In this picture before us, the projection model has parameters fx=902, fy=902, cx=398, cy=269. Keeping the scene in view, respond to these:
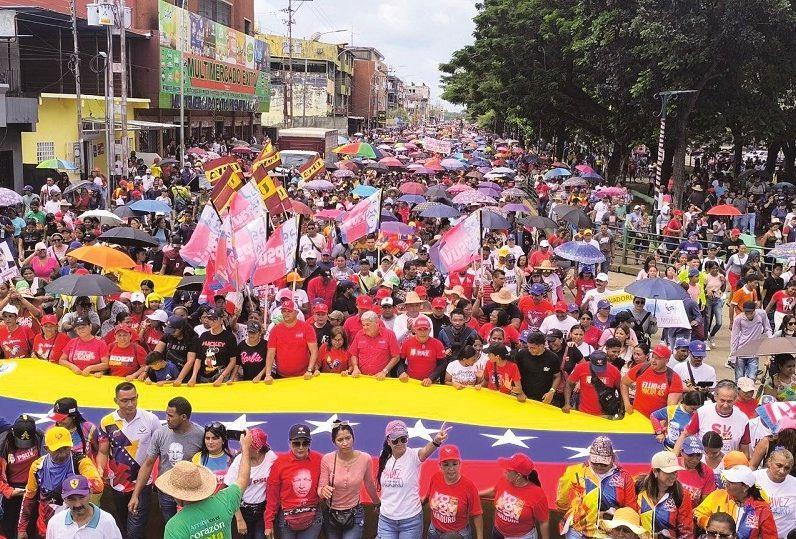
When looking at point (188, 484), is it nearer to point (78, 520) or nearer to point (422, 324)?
point (78, 520)

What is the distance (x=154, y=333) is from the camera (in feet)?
33.9

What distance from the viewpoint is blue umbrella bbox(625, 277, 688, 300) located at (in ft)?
41.6

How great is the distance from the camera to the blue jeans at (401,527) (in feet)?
22.3

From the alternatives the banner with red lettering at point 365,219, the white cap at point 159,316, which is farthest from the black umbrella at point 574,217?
the white cap at point 159,316

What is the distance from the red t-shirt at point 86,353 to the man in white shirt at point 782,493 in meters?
6.66

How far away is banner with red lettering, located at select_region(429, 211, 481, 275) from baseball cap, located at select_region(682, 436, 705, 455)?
22.6 ft

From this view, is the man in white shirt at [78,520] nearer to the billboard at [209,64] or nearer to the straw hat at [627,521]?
the straw hat at [627,521]

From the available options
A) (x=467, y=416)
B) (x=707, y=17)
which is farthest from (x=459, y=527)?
(x=707, y=17)

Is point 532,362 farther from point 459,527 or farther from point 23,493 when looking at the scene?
point 23,493

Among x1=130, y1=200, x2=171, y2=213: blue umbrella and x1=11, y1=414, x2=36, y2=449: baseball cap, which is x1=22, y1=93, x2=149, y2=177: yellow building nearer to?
x1=130, y1=200, x2=171, y2=213: blue umbrella

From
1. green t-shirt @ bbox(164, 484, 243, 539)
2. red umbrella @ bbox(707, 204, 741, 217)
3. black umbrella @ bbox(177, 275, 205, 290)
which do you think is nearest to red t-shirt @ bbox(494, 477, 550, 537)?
green t-shirt @ bbox(164, 484, 243, 539)

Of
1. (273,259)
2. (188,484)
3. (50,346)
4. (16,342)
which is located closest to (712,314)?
(273,259)

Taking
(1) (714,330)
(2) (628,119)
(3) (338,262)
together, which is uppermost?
(2) (628,119)

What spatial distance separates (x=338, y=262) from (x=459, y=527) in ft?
27.4
